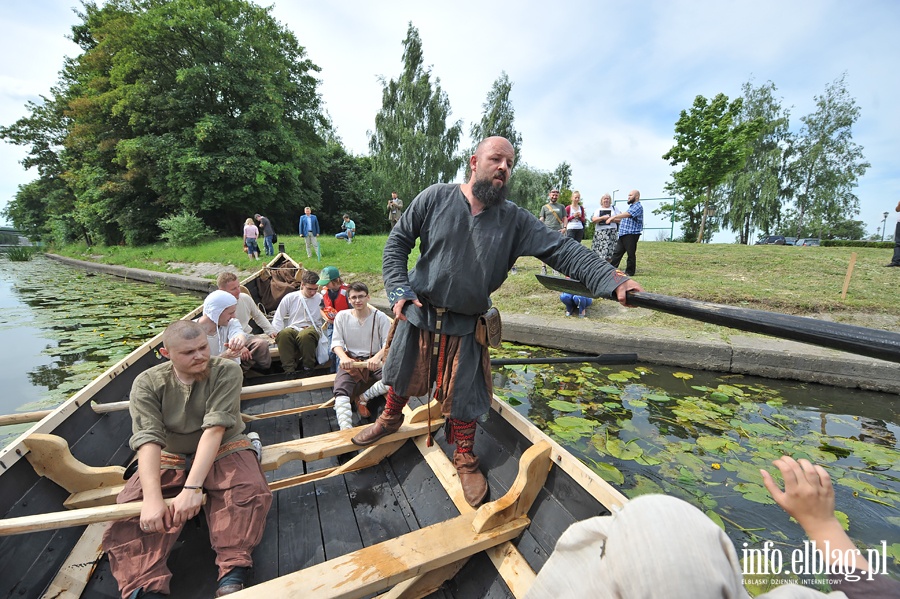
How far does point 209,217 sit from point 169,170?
3.43 m

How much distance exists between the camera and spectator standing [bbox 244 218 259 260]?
12.3 metres

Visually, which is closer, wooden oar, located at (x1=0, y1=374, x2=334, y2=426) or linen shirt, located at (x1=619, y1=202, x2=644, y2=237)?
wooden oar, located at (x1=0, y1=374, x2=334, y2=426)

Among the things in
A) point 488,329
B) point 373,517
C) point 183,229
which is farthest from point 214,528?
point 183,229

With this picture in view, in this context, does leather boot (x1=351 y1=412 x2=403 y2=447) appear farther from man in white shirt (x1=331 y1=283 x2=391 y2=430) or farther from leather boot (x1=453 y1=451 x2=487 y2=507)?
man in white shirt (x1=331 y1=283 x2=391 y2=430)

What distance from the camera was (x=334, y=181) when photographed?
27.8 metres

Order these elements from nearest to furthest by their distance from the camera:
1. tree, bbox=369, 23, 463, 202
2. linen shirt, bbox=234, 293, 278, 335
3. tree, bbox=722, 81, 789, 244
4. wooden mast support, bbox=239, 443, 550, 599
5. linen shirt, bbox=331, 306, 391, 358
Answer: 1. wooden mast support, bbox=239, 443, 550, 599
2. linen shirt, bbox=331, 306, 391, 358
3. linen shirt, bbox=234, 293, 278, 335
4. tree, bbox=369, 23, 463, 202
5. tree, bbox=722, 81, 789, 244

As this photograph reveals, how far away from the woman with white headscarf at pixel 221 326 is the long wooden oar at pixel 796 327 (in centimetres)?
297

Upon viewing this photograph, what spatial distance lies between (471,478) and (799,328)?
141 cm

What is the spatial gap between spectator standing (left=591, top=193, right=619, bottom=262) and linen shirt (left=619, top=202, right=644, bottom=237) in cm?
18

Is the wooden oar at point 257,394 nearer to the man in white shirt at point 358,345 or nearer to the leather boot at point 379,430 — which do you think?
the man in white shirt at point 358,345

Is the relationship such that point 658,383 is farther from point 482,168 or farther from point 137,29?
point 137,29

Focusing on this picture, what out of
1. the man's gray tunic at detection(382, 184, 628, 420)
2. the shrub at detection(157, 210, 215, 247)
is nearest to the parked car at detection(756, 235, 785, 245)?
the man's gray tunic at detection(382, 184, 628, 420)

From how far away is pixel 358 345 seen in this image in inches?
128

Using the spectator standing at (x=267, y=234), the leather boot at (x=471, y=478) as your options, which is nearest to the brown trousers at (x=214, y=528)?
the leather boot at (x=471, y=478)
